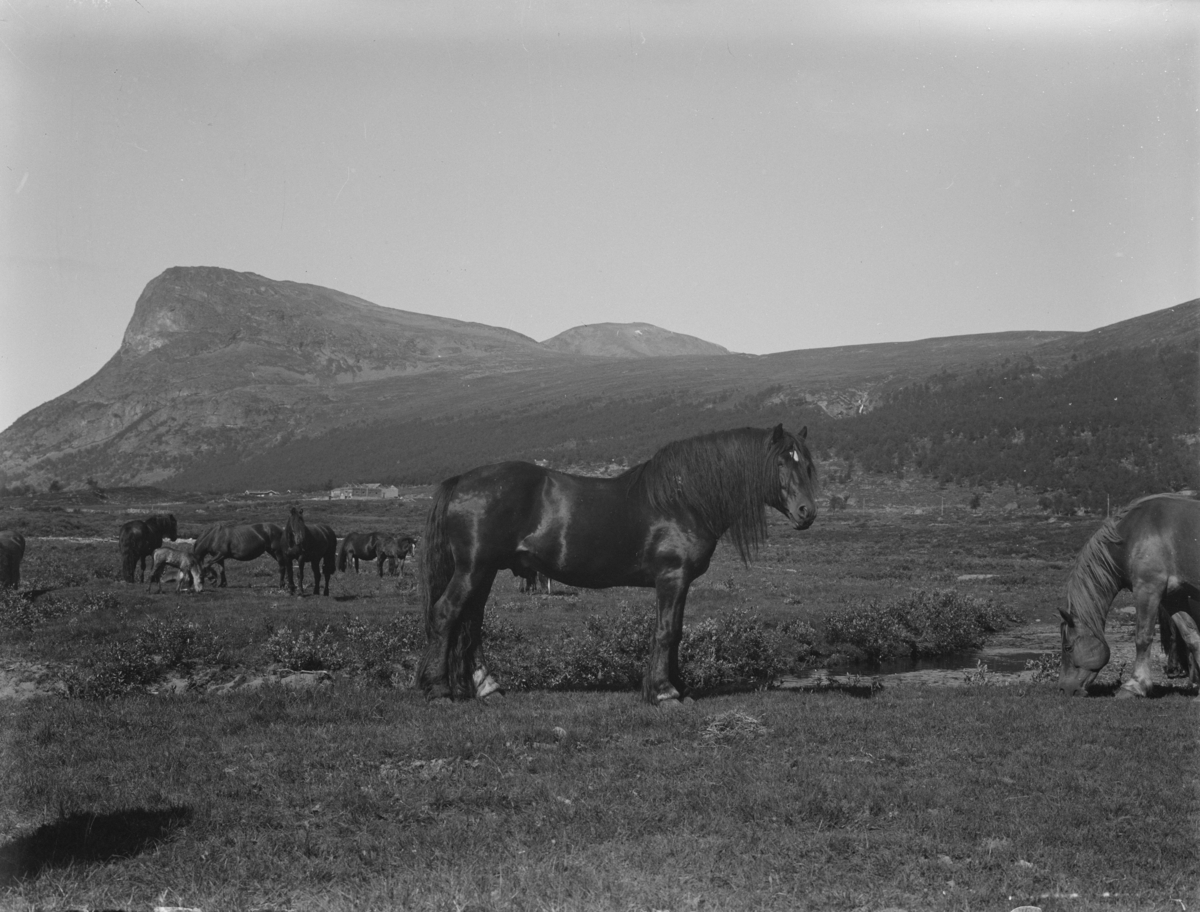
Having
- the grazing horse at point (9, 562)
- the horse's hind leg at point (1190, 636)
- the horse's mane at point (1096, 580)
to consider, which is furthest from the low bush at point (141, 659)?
the horse's hind leg at point (1190, 636)

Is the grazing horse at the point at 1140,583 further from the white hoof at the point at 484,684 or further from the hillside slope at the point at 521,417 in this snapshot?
the hillside slope at the point at 521,417

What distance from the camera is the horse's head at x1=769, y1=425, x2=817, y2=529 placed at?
34.7 feet

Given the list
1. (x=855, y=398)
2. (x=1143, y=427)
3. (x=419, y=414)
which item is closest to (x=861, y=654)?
(x=1143, y=427)

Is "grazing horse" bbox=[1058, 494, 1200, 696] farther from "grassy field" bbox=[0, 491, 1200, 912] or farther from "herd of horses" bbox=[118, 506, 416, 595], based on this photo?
"herd of horses" bbox=[118, 506, 416, 595]

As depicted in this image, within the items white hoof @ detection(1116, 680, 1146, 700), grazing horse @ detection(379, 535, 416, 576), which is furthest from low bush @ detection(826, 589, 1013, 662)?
grazing horse @ detection(379, 535, 416, 576)

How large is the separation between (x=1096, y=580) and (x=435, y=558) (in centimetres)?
778

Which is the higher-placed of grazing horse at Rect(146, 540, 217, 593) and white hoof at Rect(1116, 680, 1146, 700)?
grazing horse at Rect(146, 540, 217, 593)

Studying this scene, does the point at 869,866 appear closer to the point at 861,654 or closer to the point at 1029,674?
the point at 1029,674

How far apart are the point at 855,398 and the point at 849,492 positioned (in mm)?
42884

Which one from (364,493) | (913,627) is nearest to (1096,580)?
(913,627)

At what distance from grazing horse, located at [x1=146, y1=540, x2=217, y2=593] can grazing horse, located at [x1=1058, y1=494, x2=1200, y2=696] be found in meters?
18.5

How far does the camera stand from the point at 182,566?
2420cm

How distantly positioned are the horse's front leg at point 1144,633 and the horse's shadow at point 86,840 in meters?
9.95

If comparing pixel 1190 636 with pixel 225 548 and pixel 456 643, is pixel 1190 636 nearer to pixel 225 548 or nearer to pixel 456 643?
pixel 456 643
